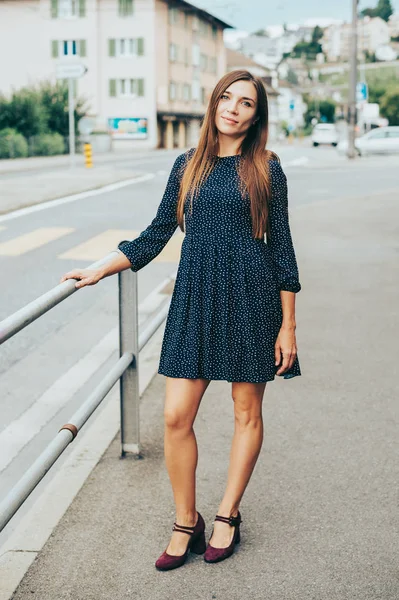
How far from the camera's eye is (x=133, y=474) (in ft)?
13.6

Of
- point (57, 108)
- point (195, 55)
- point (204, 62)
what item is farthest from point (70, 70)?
point (204, 62)

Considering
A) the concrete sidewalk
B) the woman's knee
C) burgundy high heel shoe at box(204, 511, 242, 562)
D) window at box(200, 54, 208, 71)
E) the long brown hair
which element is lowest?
the concrete sidewalk

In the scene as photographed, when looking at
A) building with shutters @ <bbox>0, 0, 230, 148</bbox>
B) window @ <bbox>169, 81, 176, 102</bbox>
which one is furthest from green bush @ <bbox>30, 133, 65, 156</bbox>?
window @ <bbox>169, 81, 176, 102</bbox>

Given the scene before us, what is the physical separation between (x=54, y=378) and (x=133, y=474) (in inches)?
81.0

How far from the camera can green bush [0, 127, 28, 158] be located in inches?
1673

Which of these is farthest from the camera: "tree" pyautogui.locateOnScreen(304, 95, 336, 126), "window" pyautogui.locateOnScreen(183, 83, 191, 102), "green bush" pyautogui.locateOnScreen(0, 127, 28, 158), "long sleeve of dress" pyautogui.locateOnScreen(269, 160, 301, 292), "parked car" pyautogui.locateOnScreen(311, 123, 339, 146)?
"tree" pyautogui.locateOnScreen(304, 95, 336, 126)

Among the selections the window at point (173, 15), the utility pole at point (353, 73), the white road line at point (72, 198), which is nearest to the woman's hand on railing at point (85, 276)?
the white road line at point (72, 198)

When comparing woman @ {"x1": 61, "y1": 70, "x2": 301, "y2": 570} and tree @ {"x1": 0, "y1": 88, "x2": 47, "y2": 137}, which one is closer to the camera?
woman @ {"x1": 61, "y1": 70, "x2": 301, "y2": 570}

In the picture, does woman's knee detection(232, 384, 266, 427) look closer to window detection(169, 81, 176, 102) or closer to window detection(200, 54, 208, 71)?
window detection(169, 81, 176, 102)

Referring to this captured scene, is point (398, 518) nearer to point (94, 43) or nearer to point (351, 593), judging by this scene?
point (351, 593)

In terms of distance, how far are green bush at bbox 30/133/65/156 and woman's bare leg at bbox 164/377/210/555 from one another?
144ft

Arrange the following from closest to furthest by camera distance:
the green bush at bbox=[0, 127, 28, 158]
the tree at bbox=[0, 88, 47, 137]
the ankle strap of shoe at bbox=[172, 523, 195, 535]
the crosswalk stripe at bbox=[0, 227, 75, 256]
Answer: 1. the ankle strap of shoe at bbox=[172, 523, 195, 535]
2. the crosswalk stripe at bbox=[0, 227, 75, 256]
3. the green bush at bbox=[0, 127, 28, 158]
4. the tree at bbox=[0, 88, 47, 137]

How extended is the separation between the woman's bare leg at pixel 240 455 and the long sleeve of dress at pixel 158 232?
564mm

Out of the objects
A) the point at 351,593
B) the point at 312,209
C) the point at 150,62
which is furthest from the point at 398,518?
the point at 150,62
